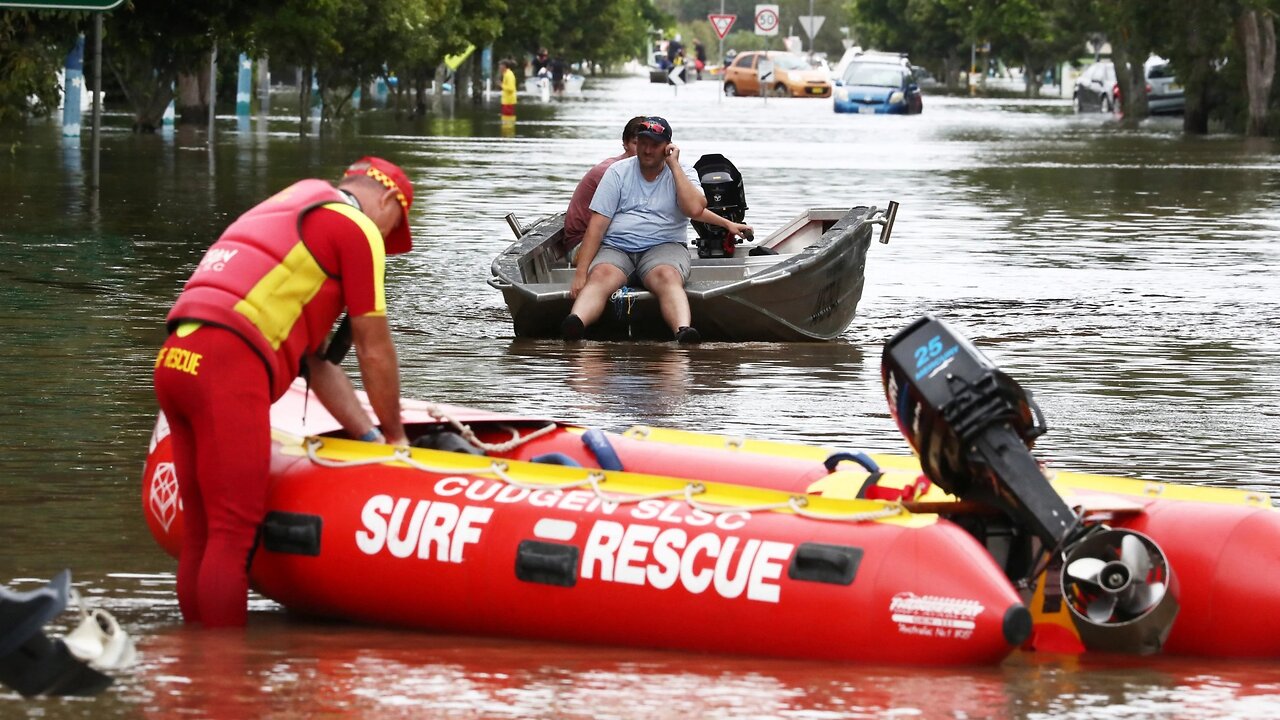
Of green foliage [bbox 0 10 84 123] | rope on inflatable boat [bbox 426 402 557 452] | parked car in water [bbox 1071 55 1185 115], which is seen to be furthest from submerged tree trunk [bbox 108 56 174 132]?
rope on inflatable boat [bbox 426 402 557 452]

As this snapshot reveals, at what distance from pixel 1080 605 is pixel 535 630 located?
1.55 metres

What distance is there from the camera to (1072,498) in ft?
21.6

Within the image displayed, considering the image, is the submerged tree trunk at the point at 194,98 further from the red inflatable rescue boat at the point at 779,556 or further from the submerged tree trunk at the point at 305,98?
the red inflatable rescue boat at the point at 779,556

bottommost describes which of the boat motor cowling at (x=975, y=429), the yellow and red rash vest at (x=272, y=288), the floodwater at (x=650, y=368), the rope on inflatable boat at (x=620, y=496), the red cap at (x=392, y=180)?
the floodwater at (x=650, y=368)

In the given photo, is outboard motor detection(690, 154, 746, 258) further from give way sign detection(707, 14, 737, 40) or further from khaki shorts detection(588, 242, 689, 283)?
give way sign detection(707, 14, 737, 40)

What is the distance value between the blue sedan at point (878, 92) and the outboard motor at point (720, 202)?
4318 centimetres

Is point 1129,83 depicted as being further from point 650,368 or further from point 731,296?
point 650,368

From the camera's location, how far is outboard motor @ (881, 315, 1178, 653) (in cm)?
616

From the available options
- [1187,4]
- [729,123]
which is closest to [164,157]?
[729,123]

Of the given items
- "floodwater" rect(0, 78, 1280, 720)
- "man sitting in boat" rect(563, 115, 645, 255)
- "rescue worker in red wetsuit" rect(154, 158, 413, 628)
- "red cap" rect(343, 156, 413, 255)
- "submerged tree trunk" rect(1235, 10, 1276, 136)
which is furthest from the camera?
"submerged tree trunk" rect(1235, 10, 1276, 136)

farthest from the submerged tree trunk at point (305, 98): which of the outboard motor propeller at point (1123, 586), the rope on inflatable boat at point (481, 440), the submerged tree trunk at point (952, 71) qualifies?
the submerged tree trunk at point (952, 71)

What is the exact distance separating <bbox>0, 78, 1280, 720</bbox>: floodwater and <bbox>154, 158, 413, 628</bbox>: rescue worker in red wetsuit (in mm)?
271

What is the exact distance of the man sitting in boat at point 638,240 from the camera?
506 inches

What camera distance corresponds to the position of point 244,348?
6.32 metres
